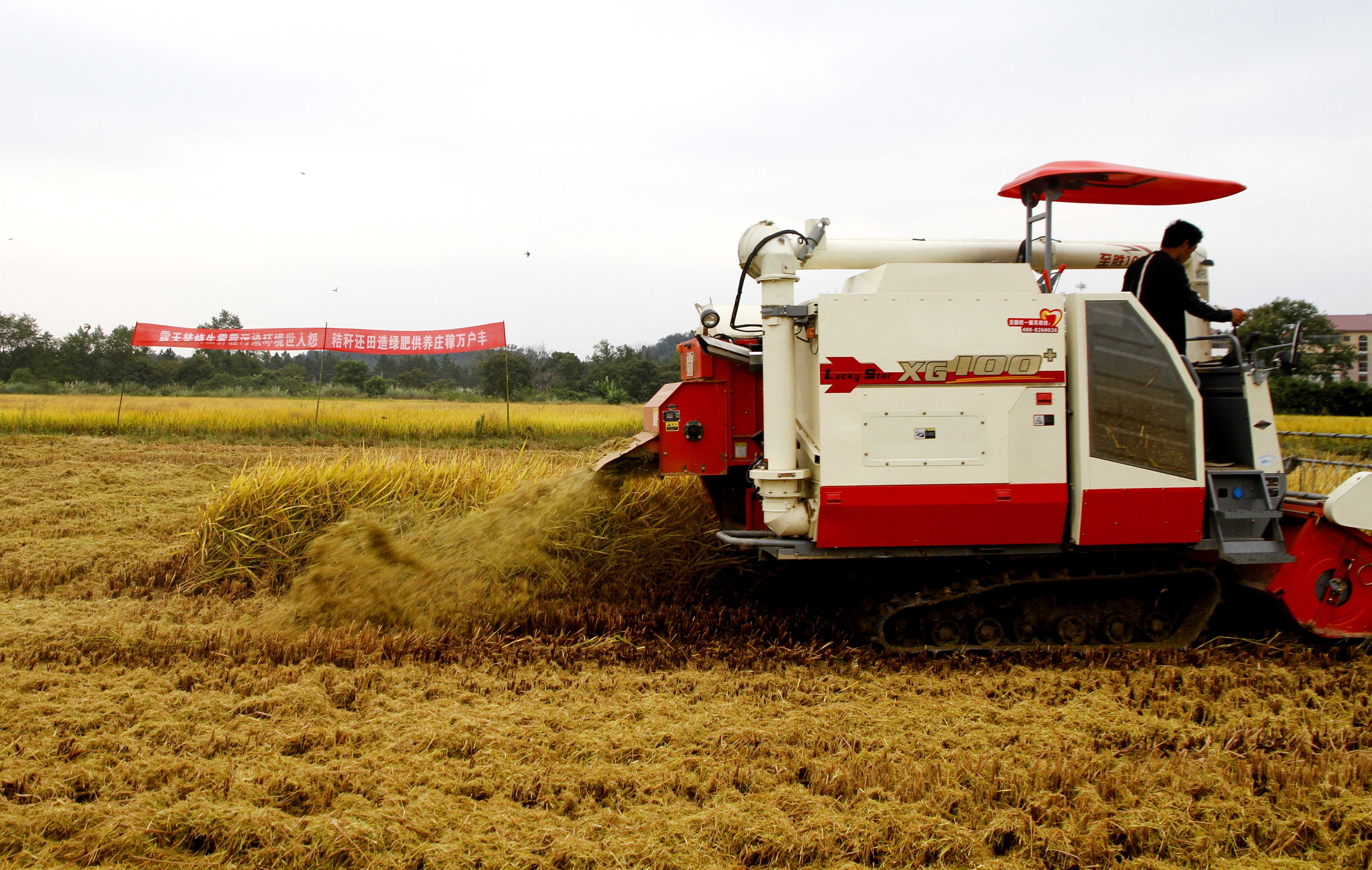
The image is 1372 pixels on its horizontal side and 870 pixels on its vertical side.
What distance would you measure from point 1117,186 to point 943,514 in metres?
2.15

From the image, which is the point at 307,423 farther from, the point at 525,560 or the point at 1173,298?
the point at 1173,298

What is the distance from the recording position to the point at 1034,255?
5.15 metres

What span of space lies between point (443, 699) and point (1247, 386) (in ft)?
15.2

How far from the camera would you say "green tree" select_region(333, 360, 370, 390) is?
1428 inches

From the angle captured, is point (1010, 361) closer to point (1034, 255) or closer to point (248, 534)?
point (1034, 255)

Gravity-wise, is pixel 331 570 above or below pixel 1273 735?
above

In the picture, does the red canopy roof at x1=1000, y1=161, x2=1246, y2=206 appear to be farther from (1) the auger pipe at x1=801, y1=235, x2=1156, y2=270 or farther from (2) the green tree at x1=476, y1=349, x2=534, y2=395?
(2) the green tree at x1=476, y1=349, x2=534, y2=395

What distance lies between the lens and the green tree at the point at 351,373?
36.3m

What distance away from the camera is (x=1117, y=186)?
4.78 metres

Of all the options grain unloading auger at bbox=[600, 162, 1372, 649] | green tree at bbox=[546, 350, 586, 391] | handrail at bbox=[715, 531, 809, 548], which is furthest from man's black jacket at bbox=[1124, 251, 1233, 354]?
green tree at bbox=[546, 350, 586, 391]

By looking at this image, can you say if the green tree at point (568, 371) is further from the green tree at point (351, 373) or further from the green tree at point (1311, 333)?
the green tree at point (1311, 333)

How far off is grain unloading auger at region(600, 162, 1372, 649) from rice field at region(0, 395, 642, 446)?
1213cm

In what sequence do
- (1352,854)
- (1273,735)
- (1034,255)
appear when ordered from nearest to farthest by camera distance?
1. (1352,854)
2. (1273,735)
3. (1034,255)

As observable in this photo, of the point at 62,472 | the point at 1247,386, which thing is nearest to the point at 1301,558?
the point at 1247,386
